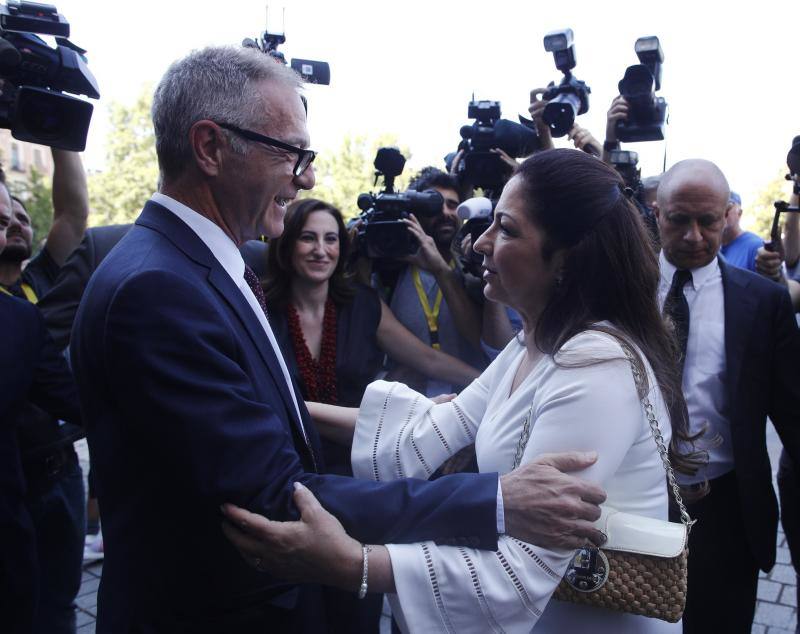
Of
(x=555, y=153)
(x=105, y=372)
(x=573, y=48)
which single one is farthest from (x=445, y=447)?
(x=573, y=48)

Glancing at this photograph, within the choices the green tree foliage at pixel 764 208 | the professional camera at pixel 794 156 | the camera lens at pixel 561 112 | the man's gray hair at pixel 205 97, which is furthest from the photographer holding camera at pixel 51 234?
the green tree foliage at pixel 764 208

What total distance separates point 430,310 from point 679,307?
1.20 meters

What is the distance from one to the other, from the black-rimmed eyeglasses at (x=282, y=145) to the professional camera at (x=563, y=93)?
1892mm

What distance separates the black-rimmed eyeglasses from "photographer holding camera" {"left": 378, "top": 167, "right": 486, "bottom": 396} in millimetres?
1648

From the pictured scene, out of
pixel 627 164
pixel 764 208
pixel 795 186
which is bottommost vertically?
pixel 764 208

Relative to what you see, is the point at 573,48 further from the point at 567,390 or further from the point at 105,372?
the point at 105,372

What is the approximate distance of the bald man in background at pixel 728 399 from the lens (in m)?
2.68

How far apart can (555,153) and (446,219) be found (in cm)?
199

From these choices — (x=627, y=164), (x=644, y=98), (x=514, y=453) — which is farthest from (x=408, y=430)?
(x=644, y=98)

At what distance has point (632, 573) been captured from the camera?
5.19 feet

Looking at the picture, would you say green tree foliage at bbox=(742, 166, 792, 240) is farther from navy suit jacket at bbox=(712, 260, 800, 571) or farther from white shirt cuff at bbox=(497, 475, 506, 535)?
white shirt cuff at bbox=(497, 475, 506, 535)

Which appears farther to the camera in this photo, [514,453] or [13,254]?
[13,254]

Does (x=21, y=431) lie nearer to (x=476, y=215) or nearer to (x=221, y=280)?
(x=221, y=280)

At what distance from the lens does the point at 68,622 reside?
2967 millimetres
